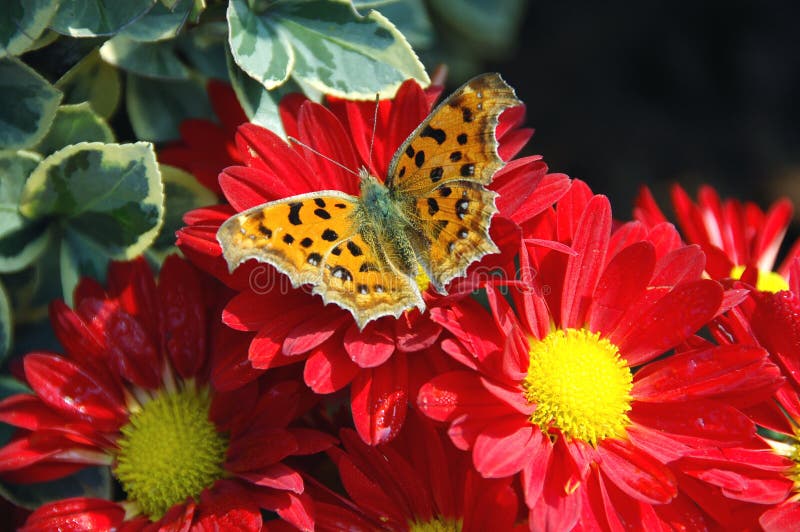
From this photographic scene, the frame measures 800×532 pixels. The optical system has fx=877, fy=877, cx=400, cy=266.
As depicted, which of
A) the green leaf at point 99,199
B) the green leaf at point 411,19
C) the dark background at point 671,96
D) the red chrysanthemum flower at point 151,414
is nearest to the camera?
the red chrysanthemum flower at point 151,414

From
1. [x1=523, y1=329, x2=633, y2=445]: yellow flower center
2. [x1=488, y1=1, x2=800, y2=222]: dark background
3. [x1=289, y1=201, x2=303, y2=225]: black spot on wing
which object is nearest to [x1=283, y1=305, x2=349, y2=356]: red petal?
[x1=289, y1=201, x2=303, y2=225]: black spot on wing

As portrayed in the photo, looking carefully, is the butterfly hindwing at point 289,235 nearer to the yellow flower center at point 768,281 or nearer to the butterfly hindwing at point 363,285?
the butterfly hindwing at point 363,285

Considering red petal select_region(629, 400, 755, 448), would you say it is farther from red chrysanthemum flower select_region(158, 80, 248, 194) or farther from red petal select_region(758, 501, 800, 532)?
red chrysanthemum flower select_region(158, 80, 248, 194)

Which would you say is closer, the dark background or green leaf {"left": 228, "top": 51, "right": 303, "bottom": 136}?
green leaf {"left": 228, "top": 51, "right": 303, "bottom": 136}

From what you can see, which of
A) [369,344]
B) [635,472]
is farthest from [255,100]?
[635,472]

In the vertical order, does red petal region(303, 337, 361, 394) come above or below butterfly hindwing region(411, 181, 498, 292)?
below

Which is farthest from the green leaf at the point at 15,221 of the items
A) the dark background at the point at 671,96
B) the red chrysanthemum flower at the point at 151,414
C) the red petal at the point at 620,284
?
the dark background at the point at 671,96

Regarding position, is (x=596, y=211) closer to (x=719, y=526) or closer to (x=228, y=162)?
(x=719, y=526)
